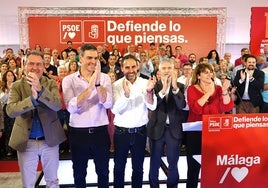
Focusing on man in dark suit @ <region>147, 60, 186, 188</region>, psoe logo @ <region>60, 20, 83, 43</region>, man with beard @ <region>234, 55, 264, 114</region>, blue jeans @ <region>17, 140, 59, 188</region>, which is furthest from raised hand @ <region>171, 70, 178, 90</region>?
psoe logo @ <region>60, 20, 83, 43</region>

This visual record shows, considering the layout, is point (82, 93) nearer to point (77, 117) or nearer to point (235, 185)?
point (77, 117)

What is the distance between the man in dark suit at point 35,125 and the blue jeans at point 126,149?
56cm

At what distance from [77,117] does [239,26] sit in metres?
Result: 8.14

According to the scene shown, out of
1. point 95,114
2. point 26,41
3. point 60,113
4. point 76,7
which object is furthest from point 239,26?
point 95,114

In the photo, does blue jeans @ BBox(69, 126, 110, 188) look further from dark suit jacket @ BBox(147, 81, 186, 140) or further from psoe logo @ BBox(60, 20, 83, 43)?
psoe logo @ BBox(60, 20, 83, 43)

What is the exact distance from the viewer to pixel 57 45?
352 inches

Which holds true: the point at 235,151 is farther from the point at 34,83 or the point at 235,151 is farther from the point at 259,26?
the point at 259,26

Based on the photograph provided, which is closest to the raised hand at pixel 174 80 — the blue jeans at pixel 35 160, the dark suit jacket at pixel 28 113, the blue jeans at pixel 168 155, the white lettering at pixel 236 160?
the blue jeans at pixel 168 155

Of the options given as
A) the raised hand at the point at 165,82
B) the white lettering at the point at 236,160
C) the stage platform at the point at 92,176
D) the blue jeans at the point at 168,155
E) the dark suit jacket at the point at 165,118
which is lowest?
the stage platform at the point at 92,176

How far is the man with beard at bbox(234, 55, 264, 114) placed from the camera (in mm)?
4578

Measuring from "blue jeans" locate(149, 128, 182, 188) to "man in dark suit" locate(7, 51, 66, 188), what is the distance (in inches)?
36.5

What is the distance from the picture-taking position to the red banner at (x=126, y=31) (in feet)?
29.1

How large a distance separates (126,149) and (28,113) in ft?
3.16

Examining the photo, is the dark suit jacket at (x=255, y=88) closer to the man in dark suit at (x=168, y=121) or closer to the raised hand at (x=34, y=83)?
the man in dark suit at (x=168, y=121)
